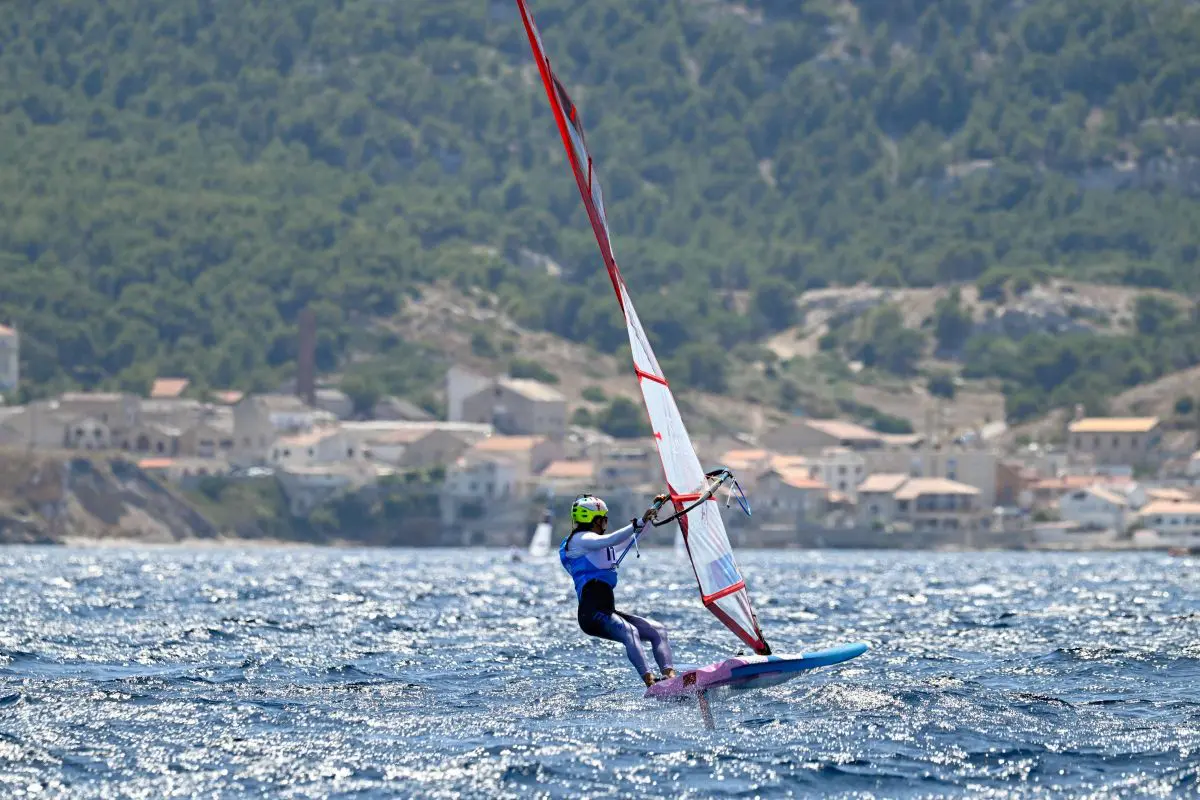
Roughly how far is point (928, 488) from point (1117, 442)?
27270mm

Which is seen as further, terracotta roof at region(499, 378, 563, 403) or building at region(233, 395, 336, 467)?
terracotta roof at region(499, 378, 563, 403)

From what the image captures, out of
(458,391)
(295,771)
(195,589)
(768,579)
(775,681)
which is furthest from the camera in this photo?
(458,391)

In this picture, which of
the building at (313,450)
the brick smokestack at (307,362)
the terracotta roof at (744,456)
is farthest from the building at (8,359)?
the terracotta roof at (744,456)

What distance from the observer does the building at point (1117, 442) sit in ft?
512

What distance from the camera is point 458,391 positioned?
159375 mm

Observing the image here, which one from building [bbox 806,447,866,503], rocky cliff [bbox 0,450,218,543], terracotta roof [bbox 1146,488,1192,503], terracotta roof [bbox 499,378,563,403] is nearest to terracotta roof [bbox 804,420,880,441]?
building [bbox 806,447,866,503]

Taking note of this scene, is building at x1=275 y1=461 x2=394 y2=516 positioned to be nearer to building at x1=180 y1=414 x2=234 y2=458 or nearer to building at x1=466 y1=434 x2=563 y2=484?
building at x1=180 y1=414 x2=234 y2=458

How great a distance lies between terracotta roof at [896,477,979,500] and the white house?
5153 mm

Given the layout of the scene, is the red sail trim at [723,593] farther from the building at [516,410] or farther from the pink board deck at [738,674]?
the building at [516,410]

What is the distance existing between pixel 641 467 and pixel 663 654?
118 m

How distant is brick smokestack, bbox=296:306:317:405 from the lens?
156750 mm

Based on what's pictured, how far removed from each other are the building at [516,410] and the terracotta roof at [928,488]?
2672cm

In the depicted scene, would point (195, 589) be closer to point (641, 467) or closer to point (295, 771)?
point (295, 771)

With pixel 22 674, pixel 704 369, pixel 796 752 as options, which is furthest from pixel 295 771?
pixel 704 369
